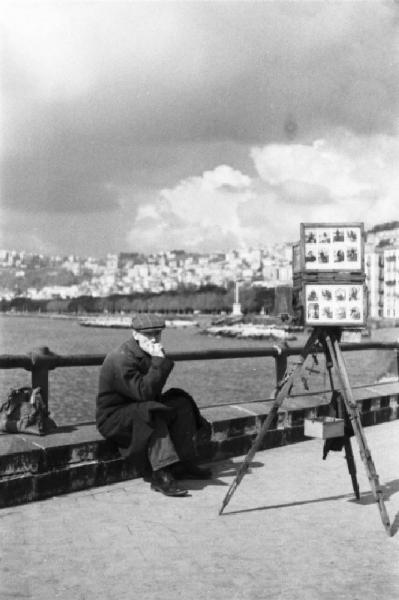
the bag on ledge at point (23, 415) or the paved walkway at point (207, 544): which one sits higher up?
the bag on ledge at point (23, 415)

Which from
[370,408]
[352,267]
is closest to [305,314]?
[352,267]

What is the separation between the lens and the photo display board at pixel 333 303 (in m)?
5.16

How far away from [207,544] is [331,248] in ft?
6.63

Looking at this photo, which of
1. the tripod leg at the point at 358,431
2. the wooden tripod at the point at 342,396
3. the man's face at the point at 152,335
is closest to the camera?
the tripod leg at the point at 358,431

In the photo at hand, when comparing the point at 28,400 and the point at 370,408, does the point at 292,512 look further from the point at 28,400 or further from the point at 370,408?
the point at 370,408

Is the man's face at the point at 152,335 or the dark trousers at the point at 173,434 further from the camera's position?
the man's face at the point at 152,335

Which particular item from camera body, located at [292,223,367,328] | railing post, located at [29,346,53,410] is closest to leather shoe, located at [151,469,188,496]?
railing post, located at [29,346,53,410]

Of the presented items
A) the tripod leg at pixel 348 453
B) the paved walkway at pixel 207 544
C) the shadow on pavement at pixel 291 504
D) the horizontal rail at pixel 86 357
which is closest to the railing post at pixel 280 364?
the horizontal rail at pixel 86 357

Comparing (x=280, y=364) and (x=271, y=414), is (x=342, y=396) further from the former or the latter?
(x=280, y=364)

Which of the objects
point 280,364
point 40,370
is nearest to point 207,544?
point 40,370

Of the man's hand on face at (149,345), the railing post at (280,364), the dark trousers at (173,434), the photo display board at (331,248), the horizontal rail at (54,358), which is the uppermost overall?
the photo display board at (331,248)

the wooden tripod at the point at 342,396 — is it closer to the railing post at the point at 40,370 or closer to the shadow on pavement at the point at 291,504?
the shadow on pavement at the point at 291,504

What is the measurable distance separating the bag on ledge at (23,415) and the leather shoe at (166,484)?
829 millimetres

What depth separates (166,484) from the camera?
5.47 metres
